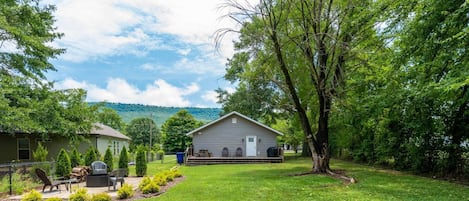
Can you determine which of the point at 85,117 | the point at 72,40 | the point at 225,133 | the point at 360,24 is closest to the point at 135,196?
the point at 85,117

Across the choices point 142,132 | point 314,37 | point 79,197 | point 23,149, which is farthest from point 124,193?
point 142,132

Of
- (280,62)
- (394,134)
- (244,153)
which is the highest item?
(280,62)

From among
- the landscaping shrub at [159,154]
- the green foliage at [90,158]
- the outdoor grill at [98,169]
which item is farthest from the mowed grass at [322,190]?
the landscaping shrub at [159,154]

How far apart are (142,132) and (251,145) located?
35634 millimetres

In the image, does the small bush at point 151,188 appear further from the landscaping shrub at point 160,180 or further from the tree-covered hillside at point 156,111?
the tree-covered hillside at point 156,111

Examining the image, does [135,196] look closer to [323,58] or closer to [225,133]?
[323,58]

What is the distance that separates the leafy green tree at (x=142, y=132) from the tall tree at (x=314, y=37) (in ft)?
144

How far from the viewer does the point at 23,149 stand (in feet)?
64.3

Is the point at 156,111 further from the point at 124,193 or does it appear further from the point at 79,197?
the point at 79,197

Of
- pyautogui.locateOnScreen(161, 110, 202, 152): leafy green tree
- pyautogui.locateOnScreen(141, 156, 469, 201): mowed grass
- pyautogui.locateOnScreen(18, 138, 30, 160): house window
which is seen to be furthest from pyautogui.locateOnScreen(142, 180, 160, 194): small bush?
pyautogui.locateOnScreen(161, 110, 202, 152): leafy green tree

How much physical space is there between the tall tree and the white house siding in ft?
31.6

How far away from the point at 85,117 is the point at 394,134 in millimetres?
13997

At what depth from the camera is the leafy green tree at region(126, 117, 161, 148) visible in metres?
55.3

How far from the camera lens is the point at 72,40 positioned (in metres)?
18.7
